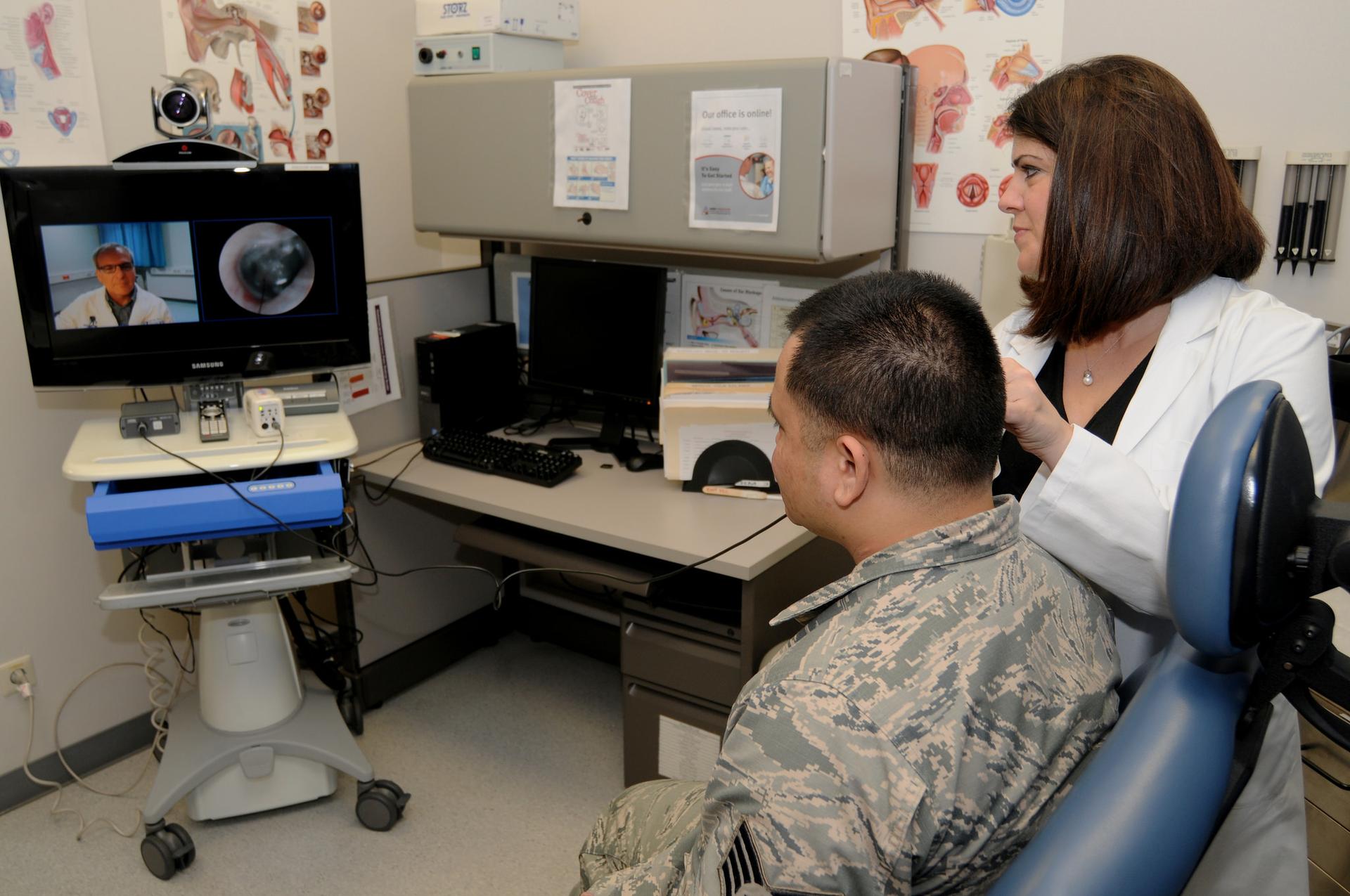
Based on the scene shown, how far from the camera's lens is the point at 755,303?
7.89ft

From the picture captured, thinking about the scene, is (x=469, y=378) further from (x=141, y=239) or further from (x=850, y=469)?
(x=850, y=469)

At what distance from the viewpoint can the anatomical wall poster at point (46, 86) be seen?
2.03 meters

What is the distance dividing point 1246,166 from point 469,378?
1774mm

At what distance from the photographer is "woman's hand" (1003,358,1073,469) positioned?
47.2 inches

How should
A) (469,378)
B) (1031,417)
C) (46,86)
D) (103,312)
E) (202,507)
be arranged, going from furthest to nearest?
(469,378), (46,86), (103,312), (202,507), (1031,417)

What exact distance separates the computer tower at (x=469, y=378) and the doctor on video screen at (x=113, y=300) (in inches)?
25.9

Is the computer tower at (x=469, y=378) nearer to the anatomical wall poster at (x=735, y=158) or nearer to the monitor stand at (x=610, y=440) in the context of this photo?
the monitor stand at (x=610, y=440)

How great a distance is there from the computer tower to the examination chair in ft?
6.40

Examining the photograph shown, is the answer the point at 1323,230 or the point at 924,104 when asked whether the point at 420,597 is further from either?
the point at 1323,230

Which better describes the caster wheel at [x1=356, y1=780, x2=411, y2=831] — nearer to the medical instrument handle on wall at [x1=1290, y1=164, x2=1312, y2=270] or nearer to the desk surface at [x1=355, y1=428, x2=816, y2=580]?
the desk surface at [x1=355, y1=428, x2=816, y2=580]

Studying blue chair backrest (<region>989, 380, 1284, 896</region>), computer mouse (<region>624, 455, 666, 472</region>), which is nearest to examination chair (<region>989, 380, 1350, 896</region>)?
blue chair backrest (<region>989, 380, 1284, 896</region>)

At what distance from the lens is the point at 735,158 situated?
2.01 meters

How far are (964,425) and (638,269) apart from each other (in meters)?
1.47

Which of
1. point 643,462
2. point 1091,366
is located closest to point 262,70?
point 643,462
